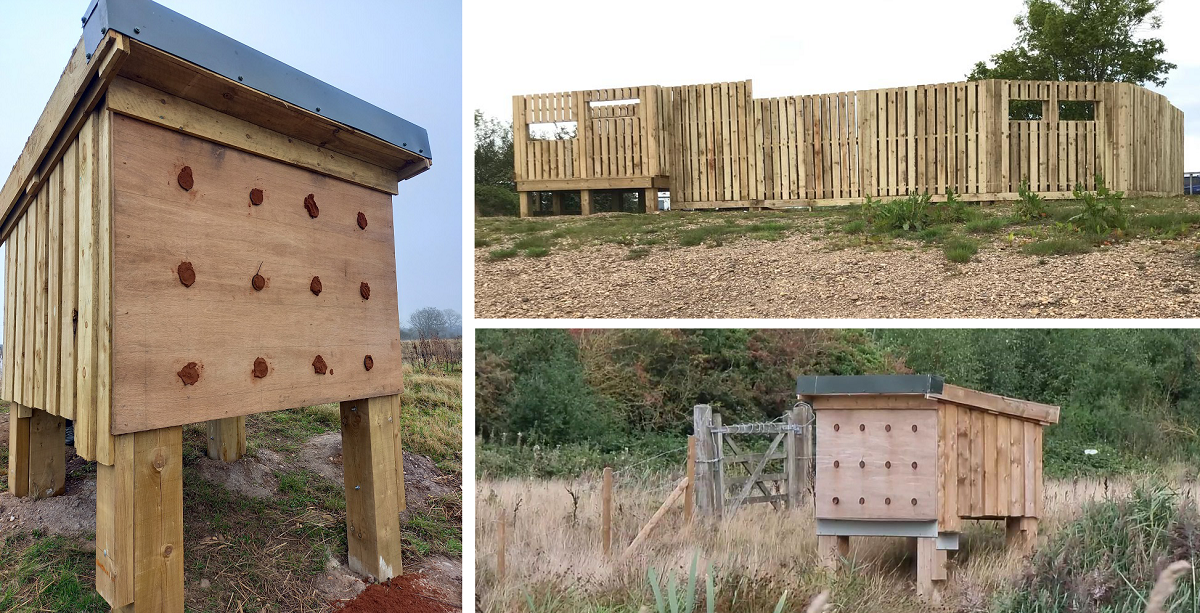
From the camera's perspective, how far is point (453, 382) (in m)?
6.85

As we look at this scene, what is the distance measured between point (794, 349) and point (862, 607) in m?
4.08

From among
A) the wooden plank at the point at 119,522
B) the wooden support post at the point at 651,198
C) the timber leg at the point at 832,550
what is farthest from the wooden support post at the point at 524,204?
the wooden plank at the point at 119,522

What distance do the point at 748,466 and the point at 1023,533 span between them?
9.29 ft

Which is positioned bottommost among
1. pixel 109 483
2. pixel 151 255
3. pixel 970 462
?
pixel 970 462

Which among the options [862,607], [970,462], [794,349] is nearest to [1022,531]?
[970,462]

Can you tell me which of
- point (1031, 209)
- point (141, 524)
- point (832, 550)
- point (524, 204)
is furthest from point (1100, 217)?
point (141, 524)

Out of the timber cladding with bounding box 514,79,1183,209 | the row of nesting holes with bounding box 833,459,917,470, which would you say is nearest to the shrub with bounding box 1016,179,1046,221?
the timber cladding with bounding box 514,79,1183,209

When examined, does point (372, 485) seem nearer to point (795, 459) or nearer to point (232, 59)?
point (232, 59)

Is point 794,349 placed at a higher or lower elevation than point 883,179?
lower

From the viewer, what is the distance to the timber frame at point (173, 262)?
8.74 ft

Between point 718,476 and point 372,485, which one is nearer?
point 372,485

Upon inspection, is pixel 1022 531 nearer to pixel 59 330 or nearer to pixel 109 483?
pixel 109 483

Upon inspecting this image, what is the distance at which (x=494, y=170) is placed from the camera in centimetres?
964

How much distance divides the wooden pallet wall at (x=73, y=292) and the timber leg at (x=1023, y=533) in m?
4.87
